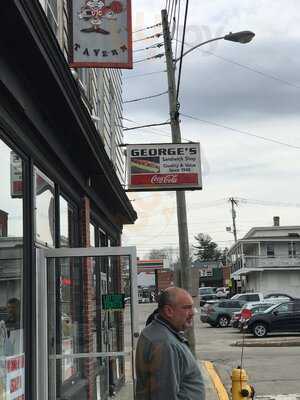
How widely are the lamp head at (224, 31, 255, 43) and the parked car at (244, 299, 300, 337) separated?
52.1 feet

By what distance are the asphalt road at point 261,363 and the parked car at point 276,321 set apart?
1657 mm

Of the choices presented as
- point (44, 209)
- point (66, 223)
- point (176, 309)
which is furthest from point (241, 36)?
point (176, 309)

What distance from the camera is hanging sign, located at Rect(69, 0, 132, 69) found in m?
8.12

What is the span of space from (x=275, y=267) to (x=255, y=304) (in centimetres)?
3662

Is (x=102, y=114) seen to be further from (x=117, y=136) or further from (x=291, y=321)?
(x=291, y=321)

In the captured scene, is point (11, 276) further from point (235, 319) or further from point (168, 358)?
point (235, 319)

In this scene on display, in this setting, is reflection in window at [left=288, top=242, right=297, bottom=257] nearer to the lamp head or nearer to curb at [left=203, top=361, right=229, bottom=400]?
curb at [left=203, top=361, right=229, bottom=400]

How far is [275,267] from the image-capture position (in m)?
68.1

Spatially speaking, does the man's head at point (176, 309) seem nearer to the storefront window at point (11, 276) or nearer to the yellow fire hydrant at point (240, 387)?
the storefront window at point (11, 276)

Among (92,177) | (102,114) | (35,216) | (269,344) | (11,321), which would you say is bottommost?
(269,344)

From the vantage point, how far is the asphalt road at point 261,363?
13.6 metres

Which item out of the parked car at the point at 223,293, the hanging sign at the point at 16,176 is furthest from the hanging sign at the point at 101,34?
the parked car at the point at 223,293

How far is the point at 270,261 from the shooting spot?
68875mm

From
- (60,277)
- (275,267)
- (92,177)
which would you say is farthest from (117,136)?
(275,267)
